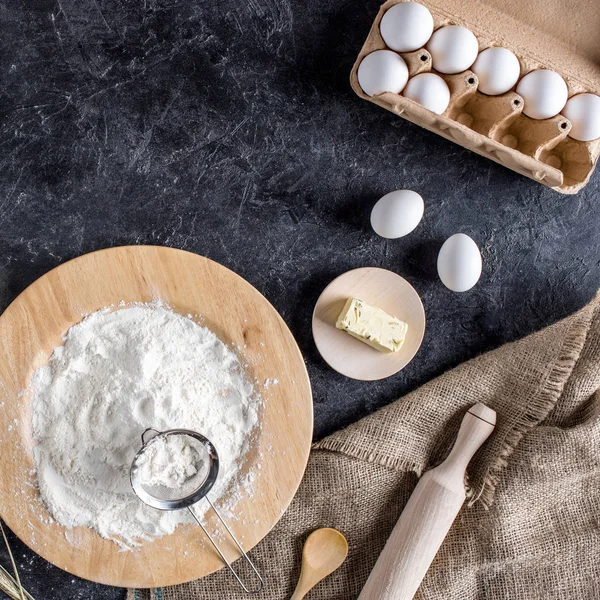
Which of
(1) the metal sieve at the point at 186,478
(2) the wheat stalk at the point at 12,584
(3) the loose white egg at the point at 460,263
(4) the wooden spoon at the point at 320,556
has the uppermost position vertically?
(3) the loose white egg at the point at 460,263

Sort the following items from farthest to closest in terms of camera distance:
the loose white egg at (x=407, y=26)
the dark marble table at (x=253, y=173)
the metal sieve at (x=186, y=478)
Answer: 1. the dark marble table at (x=253, y=173)
2. the loose white egg at (x=407, y=26)
3. the metal sieve at (x=186, y=478)

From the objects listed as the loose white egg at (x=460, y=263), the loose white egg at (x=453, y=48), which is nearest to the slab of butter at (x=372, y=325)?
the loose white egg at (x=460, y=263)

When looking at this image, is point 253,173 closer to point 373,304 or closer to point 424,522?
point 373,304

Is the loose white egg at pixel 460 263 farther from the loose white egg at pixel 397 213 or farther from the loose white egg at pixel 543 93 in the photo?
the loose white egg at pixel 543 93

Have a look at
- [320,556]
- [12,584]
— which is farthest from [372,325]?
[12,584]

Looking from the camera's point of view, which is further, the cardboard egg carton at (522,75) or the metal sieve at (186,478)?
the cardboard egg carton at (522,75)

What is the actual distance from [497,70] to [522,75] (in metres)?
0.07

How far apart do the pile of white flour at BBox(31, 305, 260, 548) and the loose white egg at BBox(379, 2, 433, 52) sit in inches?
26.9

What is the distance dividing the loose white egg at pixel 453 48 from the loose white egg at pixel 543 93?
120 mm

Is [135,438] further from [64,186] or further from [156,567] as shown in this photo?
[64,186]

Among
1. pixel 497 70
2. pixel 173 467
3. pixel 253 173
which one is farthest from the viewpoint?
pixel 253 173

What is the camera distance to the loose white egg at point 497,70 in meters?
1.33

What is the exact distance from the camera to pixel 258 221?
1.46m

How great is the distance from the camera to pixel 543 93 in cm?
133
